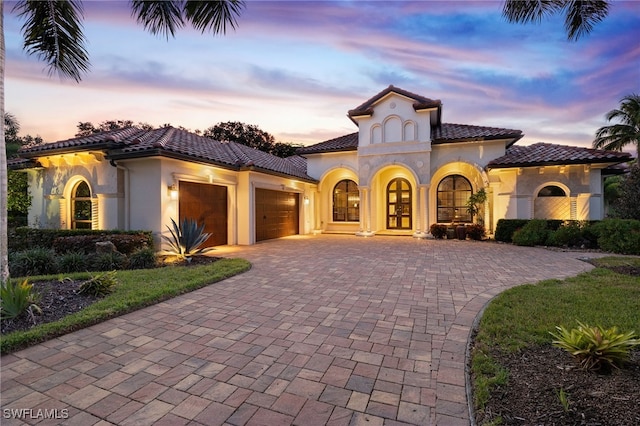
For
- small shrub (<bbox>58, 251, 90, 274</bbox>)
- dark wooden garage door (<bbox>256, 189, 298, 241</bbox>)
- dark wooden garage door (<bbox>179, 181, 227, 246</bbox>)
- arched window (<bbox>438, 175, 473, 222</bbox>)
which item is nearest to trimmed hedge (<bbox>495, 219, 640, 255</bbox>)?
arched window (<bbox>438, 175, 473, 222</bbox>)

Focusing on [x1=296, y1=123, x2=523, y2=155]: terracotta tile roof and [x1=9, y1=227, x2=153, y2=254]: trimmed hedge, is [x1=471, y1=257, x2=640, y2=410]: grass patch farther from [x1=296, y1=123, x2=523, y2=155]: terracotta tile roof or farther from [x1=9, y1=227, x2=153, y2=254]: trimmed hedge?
[x1=296, y1=123, x2=523, y2=155]: terracotta tile roof

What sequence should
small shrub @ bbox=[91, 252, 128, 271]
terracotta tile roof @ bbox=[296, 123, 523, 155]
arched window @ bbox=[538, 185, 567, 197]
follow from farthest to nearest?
terracotta tile roof @ bbox=[296, 123, 523, 155] < arched window @ bbox=[538, 185, 567, 197] < small shrub @ bbox=[91, 252, 128, 271]

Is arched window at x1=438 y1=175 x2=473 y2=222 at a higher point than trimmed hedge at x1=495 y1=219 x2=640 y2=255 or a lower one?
higher

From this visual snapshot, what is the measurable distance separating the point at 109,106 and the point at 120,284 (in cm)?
928

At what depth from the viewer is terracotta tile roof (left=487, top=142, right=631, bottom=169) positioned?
1177 cm

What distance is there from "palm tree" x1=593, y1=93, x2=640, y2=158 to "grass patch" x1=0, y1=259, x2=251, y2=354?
29.8 m

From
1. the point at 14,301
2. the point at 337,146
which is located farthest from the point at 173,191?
the point at 337,146

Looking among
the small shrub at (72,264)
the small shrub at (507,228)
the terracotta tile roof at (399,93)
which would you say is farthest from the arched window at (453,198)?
the small shrub at (72,264)

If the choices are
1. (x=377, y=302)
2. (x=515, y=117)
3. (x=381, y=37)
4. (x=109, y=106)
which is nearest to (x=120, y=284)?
(x=377, y=302)

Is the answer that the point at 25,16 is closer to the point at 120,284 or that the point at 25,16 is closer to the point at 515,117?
the point at 120,284

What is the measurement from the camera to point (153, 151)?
9195 millimetres

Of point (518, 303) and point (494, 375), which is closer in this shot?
point (494, 375)

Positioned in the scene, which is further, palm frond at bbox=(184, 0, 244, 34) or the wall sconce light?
the wall sconce light

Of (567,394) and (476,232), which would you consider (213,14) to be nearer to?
(567,394)
